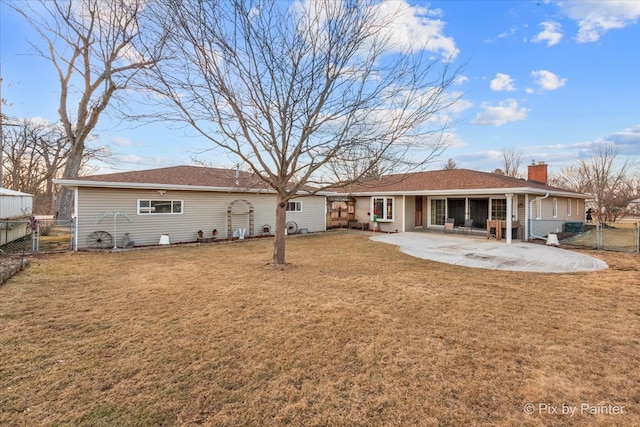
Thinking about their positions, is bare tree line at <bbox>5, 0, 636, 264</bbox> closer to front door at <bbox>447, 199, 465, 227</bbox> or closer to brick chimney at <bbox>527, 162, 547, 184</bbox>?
front door at <bbox>447, 199, 465, 227</bbox>

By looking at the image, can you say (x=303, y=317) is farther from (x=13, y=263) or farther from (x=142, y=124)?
(x=13, y=263)

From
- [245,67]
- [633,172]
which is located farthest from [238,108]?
[633,172]

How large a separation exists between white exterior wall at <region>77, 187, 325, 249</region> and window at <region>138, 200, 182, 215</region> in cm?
13

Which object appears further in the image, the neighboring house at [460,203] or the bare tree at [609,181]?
the bare tree at [609,181]

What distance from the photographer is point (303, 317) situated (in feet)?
13.9

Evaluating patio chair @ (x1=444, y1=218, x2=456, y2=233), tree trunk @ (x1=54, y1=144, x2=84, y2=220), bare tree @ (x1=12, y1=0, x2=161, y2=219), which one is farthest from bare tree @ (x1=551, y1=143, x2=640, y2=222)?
tree trunk @ (x1=54, y1=144, x2=84, y2=220)

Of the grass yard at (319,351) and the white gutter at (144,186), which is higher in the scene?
the white gutter at (144,186)

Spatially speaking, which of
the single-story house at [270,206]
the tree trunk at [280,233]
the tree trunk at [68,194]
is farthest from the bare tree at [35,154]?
the tree trunk at [280,233]

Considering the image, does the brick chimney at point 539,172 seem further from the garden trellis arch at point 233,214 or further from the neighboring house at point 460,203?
the garden trellis arch at point 233,214

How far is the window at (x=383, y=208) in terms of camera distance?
1674 centimetres

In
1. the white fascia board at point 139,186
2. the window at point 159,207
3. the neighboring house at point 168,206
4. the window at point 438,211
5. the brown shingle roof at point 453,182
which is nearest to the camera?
the white fascia board at point 139,186

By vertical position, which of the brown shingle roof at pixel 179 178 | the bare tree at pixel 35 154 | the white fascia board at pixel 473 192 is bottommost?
the white fascia board at pixel 473 192

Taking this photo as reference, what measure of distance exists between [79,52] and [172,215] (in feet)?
33.0

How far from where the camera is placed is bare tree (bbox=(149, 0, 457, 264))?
6.21 metres
